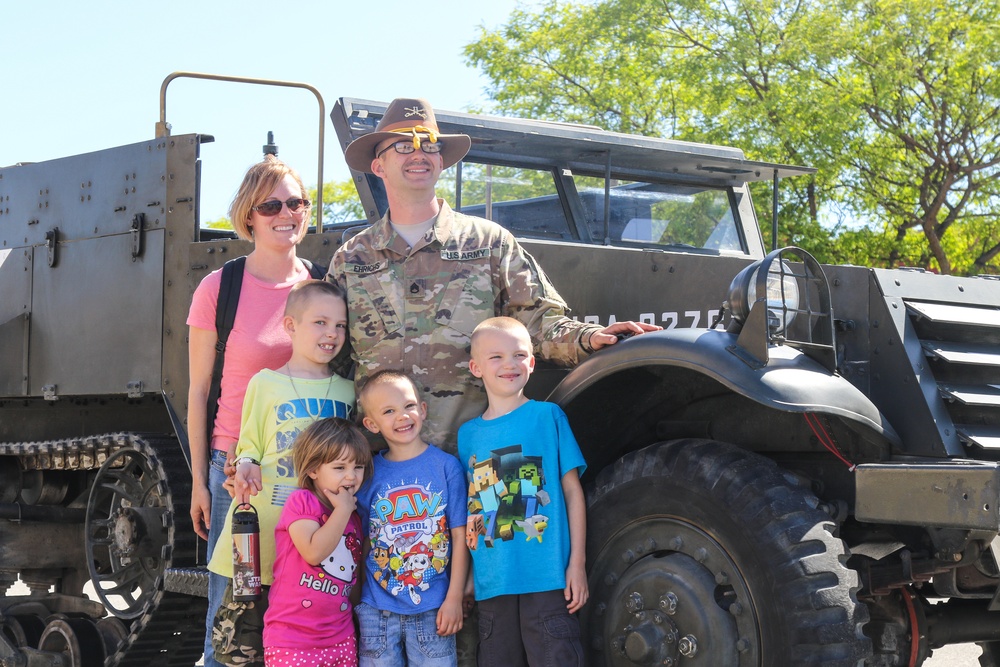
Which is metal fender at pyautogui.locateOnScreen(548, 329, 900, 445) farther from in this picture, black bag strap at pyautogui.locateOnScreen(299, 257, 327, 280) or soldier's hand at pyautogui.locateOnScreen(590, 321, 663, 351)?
black bag strap at pyautogui.locateOnScreen(299, 257, 327, 280)

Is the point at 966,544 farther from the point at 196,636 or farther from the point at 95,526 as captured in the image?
the point at 95,526

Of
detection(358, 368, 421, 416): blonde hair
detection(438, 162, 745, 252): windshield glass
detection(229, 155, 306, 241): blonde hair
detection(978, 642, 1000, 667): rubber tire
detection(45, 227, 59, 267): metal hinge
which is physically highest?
detection(45, 227, 59, 267): metal hinge

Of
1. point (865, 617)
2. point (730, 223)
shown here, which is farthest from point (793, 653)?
point (730, 223)

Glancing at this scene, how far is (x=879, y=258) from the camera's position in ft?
51.0

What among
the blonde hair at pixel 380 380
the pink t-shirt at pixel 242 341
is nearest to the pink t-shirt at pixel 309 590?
the blonde hair at pixel 380 380

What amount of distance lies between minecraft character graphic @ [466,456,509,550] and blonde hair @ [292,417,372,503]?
1.03 ft

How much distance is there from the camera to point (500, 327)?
141 inches

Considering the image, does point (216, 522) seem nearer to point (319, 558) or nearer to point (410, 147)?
point (319, 558)

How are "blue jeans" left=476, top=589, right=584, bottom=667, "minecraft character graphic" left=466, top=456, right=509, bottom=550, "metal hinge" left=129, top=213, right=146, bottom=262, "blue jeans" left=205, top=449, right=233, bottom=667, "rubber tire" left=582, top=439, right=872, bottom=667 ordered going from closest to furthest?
"rubber tire" left=582, top=439, right=872, bottom=667
"blue jeans" left=476, top=589, right=584, bottom=667
"minecraft character graphic" left=466, top=456, right=509, bottom=550
"blue jeans" left=205, top=449, right=233, bottom=667
"metal hinge" left=129, top=213, right=146, bottom=262

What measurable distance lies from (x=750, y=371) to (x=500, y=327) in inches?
28.9

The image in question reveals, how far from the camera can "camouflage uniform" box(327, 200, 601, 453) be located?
380 cm

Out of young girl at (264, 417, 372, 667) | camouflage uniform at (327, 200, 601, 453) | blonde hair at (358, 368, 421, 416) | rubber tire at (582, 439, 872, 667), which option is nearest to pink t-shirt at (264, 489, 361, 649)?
young girl at (264, 417, 372, 667)

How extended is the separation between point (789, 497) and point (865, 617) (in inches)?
13.8

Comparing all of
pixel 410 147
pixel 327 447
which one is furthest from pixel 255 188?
pixel 327 447
